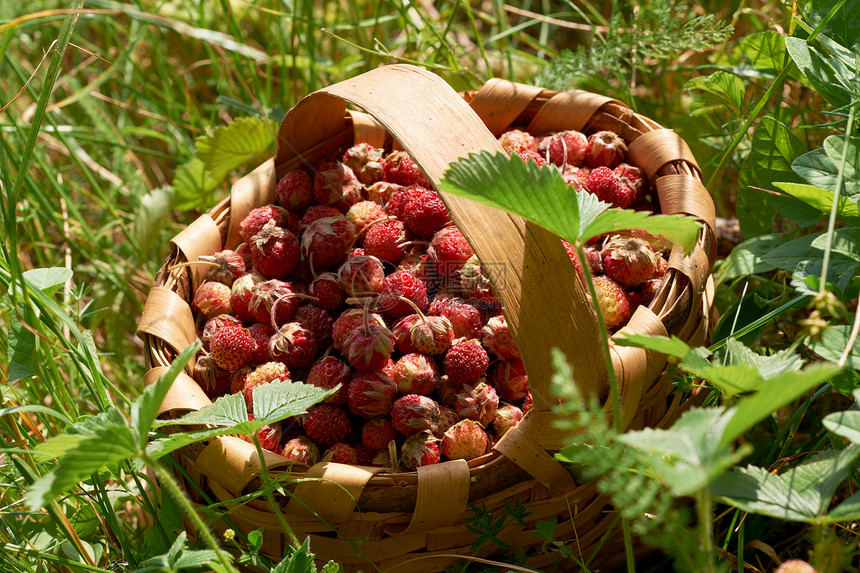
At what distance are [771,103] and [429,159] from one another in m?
1.02

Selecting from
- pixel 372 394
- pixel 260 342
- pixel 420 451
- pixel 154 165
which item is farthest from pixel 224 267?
→ pixel 154 165

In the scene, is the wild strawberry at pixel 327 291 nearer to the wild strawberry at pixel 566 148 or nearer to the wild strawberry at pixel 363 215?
the wild strawberry at pixel 363 215

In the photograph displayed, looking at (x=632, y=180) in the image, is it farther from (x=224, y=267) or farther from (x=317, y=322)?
(x=224, y=267)

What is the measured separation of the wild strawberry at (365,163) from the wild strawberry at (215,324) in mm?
362

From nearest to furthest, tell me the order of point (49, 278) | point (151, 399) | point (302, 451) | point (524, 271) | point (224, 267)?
point (151, 399), point (524, 271), point (302, 451), point (49, 278), point (224, 267)

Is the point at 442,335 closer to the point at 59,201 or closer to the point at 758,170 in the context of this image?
the point at 758,170

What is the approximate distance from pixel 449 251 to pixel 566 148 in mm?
313

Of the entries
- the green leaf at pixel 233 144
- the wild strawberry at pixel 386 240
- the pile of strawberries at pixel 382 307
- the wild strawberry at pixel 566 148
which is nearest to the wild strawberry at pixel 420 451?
the pile of strawberries at pixel 382 307

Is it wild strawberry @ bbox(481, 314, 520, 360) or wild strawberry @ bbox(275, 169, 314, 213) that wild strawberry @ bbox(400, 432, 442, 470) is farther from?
wild strawberry @ bbox(275, 169, 314, 213)

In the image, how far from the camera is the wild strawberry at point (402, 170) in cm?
120

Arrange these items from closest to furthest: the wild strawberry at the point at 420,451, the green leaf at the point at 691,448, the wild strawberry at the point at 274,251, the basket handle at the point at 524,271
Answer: the green leaf at the point at 691,448 → the basket handle at the point at 524,271 → the wild strawberry at the point at 420,451 → the wild strawberry at the point at 274,251

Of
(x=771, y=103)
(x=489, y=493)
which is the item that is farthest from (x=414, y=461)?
(x=771, y=103)

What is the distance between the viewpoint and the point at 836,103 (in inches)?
36.2

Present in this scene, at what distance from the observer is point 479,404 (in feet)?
3.13
